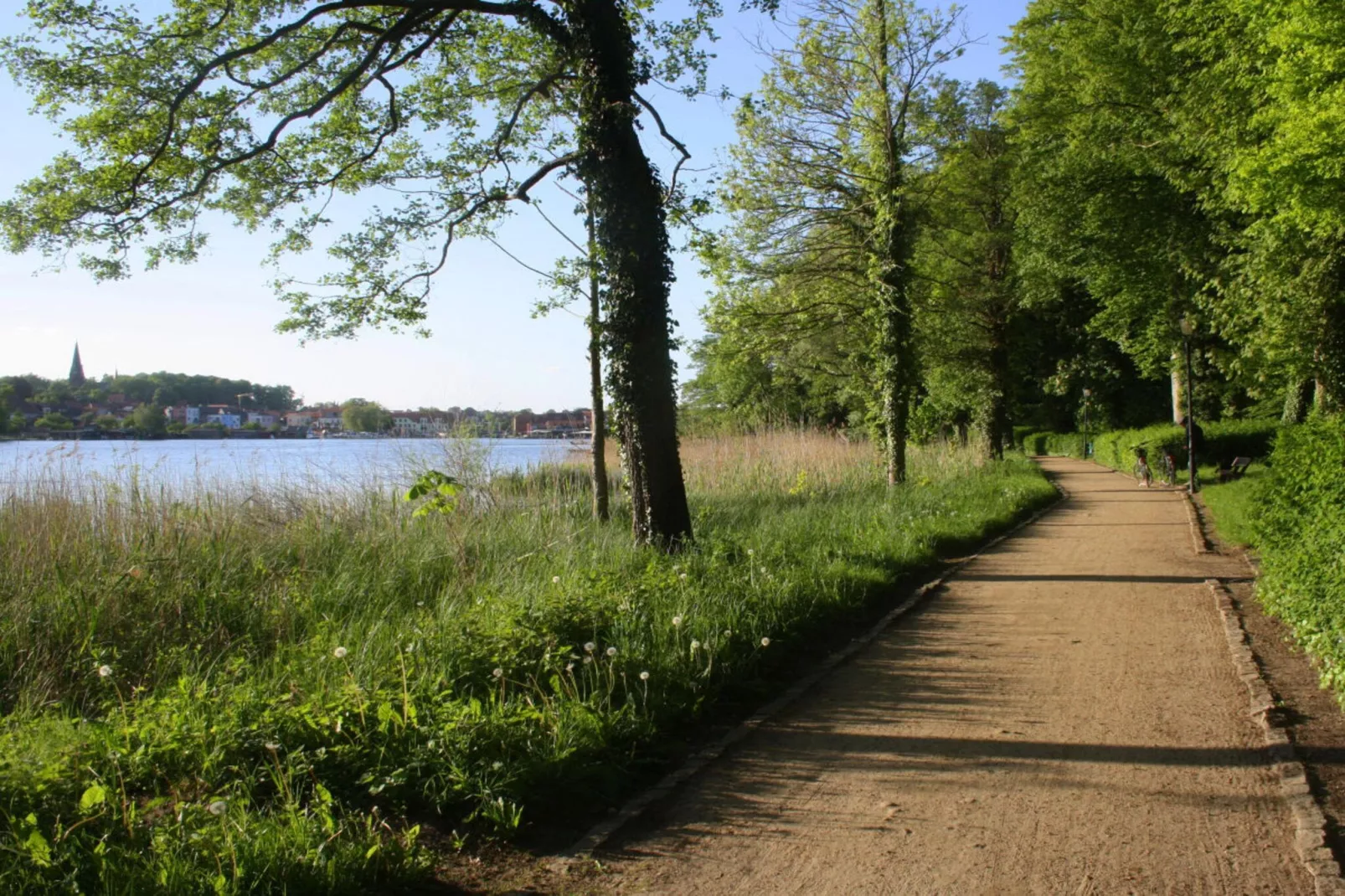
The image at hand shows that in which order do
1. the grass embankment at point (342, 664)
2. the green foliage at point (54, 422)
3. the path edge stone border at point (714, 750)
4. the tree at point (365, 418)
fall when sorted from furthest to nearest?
the green foliage at point (54, 422), the tree at point (365, 418), the path edge stone border at point (714, 750), the grass embankment at point (342, 664)

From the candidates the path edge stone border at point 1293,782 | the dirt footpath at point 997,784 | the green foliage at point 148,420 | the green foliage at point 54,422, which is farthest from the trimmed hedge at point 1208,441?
the green foliage at point 54,422

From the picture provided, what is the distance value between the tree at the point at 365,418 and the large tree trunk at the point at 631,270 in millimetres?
3808

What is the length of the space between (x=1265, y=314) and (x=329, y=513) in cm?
1799

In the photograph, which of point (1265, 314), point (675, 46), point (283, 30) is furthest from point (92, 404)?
point (1265, 314)

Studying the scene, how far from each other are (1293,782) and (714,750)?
261cm

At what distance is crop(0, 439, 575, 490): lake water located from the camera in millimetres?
8875

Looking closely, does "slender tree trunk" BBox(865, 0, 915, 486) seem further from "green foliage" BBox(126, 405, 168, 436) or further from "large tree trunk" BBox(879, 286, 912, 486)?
"green foliage" BBox(126, 405, 168, 436)

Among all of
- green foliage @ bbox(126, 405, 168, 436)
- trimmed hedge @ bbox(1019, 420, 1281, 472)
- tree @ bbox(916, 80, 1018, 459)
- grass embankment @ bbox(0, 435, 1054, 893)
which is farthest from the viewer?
tree @ bbox(916, 80, 1018, 459)

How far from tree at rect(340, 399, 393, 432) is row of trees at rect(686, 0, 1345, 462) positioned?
433 cm

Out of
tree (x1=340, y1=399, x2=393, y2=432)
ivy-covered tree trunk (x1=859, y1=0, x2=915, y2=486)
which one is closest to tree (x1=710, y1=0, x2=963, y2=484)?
ivy-covered tree trunk (x1=859, y1=0, x2=915, y2=486)

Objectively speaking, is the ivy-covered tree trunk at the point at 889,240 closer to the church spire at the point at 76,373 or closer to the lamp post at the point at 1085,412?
the church spire at the point at 76,373

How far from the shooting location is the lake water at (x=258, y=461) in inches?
349

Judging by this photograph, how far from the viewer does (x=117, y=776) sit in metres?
3.93

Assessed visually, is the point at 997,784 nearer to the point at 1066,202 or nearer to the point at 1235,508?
the point at 1235,508
